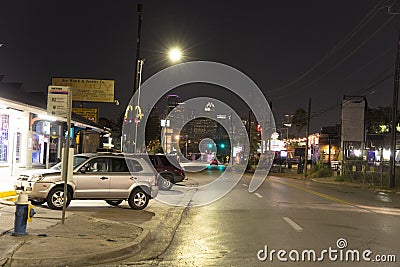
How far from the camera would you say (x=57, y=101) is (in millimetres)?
11867

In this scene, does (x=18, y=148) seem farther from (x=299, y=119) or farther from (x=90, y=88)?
(x=299, y=119)

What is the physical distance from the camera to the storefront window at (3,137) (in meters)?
22.1

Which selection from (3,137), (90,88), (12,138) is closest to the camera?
(3,137)

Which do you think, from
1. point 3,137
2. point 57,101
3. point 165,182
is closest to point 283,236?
point 57,101

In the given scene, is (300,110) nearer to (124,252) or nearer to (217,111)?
(217,111)

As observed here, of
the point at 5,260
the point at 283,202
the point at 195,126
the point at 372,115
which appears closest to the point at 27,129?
the point at 283,202

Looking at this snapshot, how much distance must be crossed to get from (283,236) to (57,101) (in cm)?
576

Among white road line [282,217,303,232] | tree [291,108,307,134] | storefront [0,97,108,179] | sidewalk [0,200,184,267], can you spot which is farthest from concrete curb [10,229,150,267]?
tree [291,108,307,134]

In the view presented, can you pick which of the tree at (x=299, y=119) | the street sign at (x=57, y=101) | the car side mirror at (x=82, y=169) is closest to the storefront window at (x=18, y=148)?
the car side mirror at (x=82, y=169)

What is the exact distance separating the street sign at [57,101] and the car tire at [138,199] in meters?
5.75

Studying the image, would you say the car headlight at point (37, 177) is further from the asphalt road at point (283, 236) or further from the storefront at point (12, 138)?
the storefront at point (12, 138)

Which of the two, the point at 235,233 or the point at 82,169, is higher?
the point at 82,169

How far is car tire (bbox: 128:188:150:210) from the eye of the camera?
17062 mm

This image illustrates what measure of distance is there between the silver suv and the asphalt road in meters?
1.69
